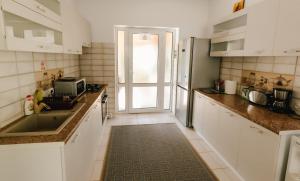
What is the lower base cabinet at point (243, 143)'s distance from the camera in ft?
5.36

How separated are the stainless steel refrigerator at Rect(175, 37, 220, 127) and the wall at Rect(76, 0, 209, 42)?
2.11ft

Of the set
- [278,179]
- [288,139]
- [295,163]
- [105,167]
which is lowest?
[105,167]

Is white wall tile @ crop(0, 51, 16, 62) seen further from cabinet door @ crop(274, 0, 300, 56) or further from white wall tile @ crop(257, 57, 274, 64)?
white wall tile @ crop(257, 57, 274, 64)

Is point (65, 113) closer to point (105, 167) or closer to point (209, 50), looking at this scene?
point (105, 167)

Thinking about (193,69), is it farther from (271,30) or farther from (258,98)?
(271,30)

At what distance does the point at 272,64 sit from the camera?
2.36 meters

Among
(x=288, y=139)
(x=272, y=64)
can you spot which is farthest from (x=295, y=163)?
(x=272, y=64)

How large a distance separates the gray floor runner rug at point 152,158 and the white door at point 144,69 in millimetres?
1080

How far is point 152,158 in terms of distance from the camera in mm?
2586

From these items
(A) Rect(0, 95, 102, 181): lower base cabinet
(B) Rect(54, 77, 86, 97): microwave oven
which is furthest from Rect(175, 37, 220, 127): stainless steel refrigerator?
(A) Rect(0, 95, 102, 181): lower base cabinet

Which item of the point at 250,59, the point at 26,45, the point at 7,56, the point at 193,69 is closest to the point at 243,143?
the point at 250,59

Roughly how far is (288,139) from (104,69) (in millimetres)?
3409

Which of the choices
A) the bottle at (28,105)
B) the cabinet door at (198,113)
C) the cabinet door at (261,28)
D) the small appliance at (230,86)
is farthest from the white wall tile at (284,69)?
the bottle at (28,105)

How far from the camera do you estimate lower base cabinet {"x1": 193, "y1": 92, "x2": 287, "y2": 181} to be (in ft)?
5.36
